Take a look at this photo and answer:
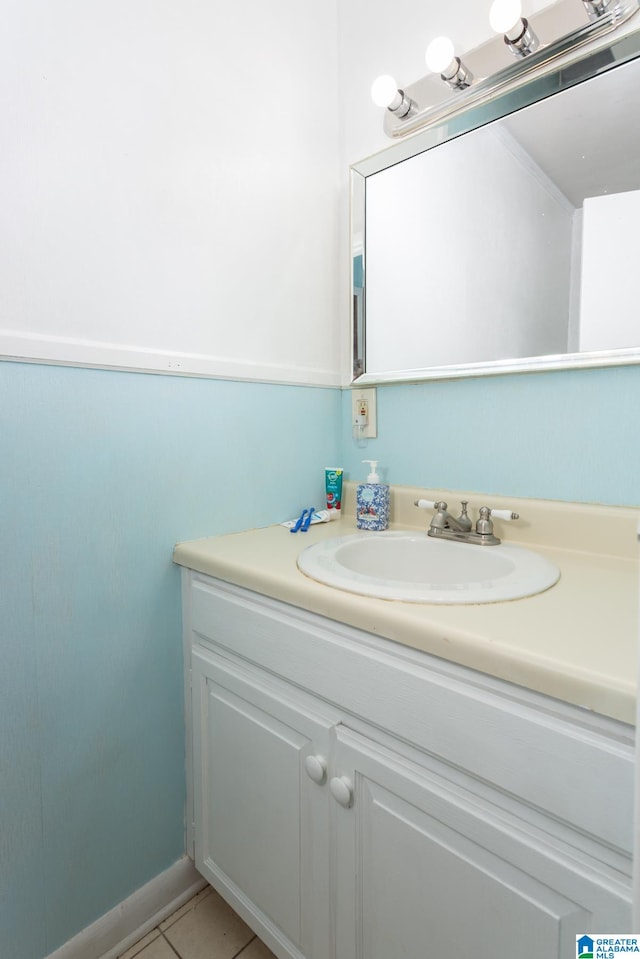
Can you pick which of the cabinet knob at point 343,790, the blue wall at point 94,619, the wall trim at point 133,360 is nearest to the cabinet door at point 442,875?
the cabinet knob at point 343,790

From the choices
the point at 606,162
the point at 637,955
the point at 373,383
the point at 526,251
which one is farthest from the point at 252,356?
the point at 637,955

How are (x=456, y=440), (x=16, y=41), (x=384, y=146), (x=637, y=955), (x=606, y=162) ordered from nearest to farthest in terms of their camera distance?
(x=637, y=955), (x=16, y=41), (x=606, y=162), (x=456, y=440), (x=384, y=146)

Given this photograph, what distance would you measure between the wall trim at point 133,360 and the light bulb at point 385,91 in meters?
0.62

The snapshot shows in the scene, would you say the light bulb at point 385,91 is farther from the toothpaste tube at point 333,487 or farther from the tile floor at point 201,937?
the tile floor at point 201,937

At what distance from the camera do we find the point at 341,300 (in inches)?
54.2

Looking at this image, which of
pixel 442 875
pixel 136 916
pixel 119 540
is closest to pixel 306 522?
pixel 119 540

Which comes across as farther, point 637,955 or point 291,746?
point 291,746

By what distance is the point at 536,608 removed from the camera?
0.65m

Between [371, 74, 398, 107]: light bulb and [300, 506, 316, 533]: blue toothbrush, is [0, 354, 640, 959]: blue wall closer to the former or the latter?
[300, 506, 316, 533]: blue toothbrush

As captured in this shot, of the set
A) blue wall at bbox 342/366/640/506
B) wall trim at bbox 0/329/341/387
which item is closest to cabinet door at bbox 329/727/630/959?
blue wall at bbox 342/366/640/506

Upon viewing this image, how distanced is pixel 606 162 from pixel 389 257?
19.8 inches

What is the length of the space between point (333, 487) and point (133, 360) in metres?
0.60

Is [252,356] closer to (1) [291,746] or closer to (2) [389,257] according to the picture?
(2) [389,257]

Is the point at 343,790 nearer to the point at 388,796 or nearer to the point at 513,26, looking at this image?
the point at 388,796
